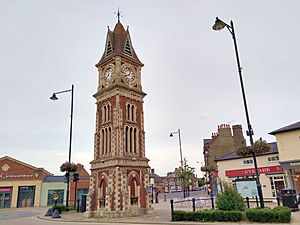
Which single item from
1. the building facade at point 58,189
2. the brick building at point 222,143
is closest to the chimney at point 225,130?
the brick building at point 222,143

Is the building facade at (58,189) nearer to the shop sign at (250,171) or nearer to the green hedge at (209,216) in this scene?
the shop sign at (250,171)

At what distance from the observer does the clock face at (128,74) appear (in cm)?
2571

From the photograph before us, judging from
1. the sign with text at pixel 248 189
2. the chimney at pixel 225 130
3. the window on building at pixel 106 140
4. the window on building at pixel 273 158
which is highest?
the chimney at pixel 225 130

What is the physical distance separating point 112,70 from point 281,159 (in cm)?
1866

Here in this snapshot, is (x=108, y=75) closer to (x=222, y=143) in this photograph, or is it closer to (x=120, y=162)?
(x=120, y=162)

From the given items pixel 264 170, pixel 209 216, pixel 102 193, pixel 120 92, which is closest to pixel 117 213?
pixel 102 193

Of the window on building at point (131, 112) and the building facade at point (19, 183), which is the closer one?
the window on building at point (131, 112)

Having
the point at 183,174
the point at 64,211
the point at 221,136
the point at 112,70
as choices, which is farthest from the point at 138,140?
the point at 221,136

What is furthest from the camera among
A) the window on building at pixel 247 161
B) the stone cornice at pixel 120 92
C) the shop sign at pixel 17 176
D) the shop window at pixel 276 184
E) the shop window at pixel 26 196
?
the shop window at pixel 26 196

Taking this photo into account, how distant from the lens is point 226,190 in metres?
14.3

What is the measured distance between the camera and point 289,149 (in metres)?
25.1

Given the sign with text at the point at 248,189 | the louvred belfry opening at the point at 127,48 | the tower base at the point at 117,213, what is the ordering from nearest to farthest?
the sign with text at the point at 248,189
the tower base at the point at 117,213
the louvred belfry opening at the point at 127,48

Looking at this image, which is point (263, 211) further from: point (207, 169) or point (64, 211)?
point (207, 169)

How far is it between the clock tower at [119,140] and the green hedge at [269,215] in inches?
428
